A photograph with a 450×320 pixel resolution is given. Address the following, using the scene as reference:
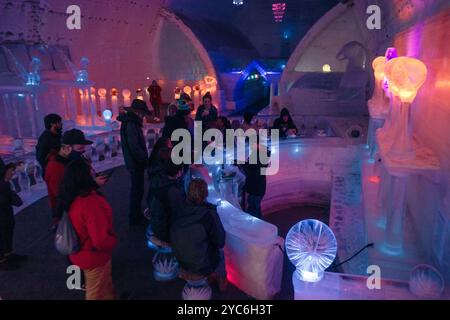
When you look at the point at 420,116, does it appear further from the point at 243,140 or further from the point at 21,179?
the point at 21,179

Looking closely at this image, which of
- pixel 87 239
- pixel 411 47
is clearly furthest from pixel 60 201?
pixel 411 47

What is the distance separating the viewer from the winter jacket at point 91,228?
266 cm

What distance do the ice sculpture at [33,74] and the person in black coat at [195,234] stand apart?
8.02m

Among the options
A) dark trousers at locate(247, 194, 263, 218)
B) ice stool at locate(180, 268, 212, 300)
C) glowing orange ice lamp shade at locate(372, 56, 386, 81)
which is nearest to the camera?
ice stool at locate(180, 268, 212, 300)

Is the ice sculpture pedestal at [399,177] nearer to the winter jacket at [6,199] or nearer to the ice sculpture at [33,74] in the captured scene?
the winter jacket at [6,199]

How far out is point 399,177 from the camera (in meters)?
3.43

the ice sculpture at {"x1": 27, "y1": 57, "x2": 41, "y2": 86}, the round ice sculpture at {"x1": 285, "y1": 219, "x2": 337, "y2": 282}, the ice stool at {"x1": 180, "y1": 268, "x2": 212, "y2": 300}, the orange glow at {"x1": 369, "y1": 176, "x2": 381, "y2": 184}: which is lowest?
the ice stool at {"x1": 180, "y1": 268, "x2": 212, "y2": 300}

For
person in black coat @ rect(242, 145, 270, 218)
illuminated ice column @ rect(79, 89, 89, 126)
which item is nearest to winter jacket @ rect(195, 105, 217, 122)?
person in black coat @ rect(242, 145, 270, 218)

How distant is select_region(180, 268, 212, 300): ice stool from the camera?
3064mm

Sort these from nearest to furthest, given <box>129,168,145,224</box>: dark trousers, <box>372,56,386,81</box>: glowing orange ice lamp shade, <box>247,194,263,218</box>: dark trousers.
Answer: <box>129,168,145,224</box>: dark trousers
<box>247,194,263,218</box>: dark trousers
<box>372,56,386,81</box>: glowing orange ice lamp shade

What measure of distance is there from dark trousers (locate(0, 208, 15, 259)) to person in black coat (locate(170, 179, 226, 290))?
1.93 m

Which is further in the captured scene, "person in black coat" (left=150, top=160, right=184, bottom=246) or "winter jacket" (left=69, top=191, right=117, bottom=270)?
"person in black coat" (left=150, top=160, right=184, bottom=246)

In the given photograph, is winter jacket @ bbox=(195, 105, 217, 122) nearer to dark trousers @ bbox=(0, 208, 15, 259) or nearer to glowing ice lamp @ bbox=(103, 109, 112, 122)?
dark trousers @ bbox=(0, 208, 15, 259)

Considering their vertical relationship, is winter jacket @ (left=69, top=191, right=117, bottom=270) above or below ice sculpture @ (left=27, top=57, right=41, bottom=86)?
below
